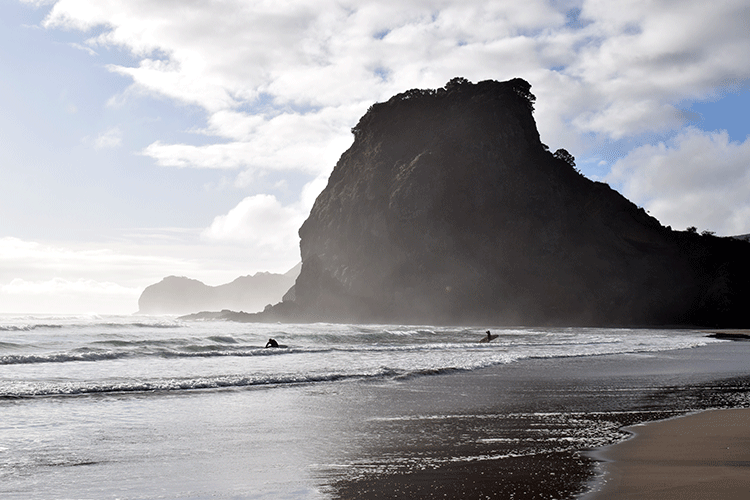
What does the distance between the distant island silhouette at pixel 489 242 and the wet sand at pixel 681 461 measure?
62.3 m

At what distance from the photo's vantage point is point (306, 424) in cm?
740

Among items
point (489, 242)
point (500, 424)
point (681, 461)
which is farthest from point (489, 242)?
point (681, 461)

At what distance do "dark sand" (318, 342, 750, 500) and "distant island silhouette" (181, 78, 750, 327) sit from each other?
56980 millimetres

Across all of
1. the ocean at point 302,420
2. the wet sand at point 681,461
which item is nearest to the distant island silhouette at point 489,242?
the ocean at point 302,420

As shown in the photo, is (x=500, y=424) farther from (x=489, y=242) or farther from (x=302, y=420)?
(x=489, y=242)

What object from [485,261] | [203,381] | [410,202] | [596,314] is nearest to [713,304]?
[596,314]

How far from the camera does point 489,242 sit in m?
72.9

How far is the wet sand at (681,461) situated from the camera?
421 cm

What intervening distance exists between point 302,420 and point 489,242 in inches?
2652

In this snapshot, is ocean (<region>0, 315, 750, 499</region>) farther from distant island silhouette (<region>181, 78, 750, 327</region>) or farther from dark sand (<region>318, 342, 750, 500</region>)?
distant island silhouette (<region>181, 78, 750, 327</region>)

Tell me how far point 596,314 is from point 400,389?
63946 mm

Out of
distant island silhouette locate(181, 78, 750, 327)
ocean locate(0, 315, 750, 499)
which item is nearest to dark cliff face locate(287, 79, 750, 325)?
distant island silhouette locate(181, 78, 750, 327)

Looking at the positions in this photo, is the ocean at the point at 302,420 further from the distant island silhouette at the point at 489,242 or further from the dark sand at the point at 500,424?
the distant island silhouette at the point at 489,242

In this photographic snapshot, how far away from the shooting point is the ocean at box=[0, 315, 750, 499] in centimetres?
478
